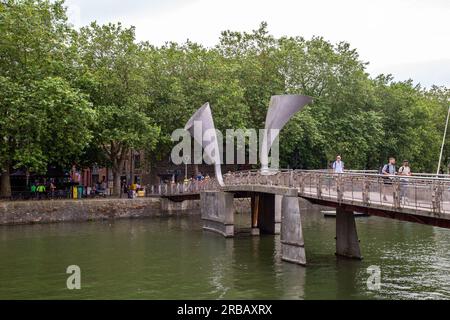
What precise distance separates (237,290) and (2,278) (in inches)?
413

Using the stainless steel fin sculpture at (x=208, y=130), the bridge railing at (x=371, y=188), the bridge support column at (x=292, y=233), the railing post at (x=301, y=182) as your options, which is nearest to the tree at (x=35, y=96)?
the stainless steel fin sculpture at (x=208, y=130)

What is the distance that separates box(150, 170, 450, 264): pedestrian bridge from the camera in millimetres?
21734

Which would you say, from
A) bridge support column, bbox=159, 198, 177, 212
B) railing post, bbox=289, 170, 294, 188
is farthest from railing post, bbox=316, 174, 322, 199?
bridge support column, bbox=159, 198, 177, 212

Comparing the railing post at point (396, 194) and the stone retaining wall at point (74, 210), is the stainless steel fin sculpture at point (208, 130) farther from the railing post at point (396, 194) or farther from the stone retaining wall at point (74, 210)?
the railing post at point (396, 194)

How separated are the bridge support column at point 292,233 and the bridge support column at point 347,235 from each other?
2.42m

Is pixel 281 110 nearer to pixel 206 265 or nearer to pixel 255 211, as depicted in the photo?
pixel 255 211

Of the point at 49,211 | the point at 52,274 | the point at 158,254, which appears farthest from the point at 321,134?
the point at 52,274

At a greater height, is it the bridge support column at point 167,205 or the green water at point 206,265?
the bridge support column at point 167,205

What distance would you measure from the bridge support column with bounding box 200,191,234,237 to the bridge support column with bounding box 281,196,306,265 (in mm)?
10880

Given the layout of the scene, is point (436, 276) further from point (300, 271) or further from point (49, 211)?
point (49, 211)

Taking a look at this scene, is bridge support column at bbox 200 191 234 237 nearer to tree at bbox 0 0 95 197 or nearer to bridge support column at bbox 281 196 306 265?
bridge support column at bbox 281 196 306 265

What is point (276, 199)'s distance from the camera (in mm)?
42531

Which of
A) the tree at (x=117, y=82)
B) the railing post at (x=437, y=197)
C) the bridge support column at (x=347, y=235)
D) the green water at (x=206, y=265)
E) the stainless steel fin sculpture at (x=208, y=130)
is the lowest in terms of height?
the green water at (x=206, y=265)

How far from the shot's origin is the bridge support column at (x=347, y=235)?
30.5 m
